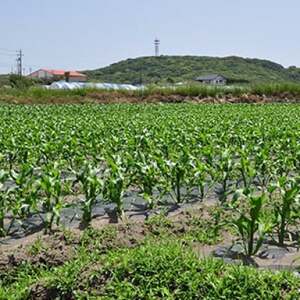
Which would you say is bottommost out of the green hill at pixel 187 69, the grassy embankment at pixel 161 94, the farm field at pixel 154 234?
the farm field at pixel 154 234

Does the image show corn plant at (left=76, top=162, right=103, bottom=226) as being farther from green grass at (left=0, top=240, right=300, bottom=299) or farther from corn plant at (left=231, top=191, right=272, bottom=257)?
corn plant at (left=231, top=191, right=272, bottom=257)

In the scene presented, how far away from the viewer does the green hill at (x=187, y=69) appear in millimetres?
95500

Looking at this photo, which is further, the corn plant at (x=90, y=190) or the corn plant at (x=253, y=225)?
the corn plant at (x=90, y=190)

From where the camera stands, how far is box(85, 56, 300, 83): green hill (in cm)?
9550

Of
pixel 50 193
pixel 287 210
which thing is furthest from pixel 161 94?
pixel 287 210

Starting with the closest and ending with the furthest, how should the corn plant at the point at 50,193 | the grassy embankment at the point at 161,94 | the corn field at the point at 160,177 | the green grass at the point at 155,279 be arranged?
the green grass at the point at 155,279, the corn field at the point at 160,177, the corn plant at the point at 50,193, the grassy embankment at the point at 161,94

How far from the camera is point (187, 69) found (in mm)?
102250

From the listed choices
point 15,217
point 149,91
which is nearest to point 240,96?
point 149,91

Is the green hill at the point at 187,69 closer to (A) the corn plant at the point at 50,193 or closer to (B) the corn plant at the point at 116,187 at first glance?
(B) the corn plant at the point at 116,187

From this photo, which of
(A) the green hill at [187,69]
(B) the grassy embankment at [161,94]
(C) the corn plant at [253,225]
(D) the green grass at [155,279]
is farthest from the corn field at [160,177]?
(A) the green hill at [187,69]

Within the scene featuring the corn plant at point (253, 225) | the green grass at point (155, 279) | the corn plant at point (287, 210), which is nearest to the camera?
the green grass at point (155, 279)

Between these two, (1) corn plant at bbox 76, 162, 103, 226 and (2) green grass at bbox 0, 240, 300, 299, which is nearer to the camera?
(2) green grass at bbox 0, 240, 300, 299

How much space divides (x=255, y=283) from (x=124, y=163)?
322 cm

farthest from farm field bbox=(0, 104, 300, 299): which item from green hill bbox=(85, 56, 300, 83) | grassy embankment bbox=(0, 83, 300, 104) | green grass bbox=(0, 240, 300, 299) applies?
green hill bbox=(85, 56, 300, 83)
